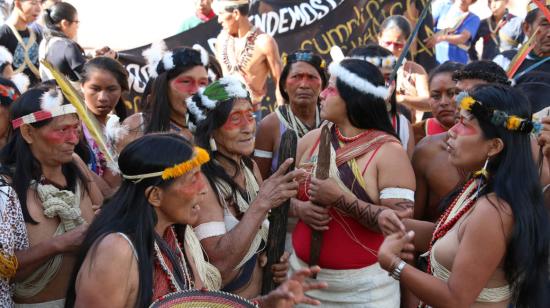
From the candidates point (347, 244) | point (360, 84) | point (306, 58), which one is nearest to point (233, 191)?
point (347, 244)

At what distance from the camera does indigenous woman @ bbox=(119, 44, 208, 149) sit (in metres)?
4.94

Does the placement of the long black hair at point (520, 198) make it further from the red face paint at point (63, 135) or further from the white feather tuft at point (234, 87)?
the red face paint at point (63, 135)

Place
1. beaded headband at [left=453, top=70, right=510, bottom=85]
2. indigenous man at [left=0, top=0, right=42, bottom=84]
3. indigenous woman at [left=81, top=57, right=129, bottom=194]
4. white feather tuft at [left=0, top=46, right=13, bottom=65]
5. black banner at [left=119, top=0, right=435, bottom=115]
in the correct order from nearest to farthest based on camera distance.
Answer: beaded headband at [left=453, top=70, right=510, bottom=85]
indigenous woman at [left=81, top=57, right=129, bottom=194]
white feather tuft at [left=0, top=46, right=13, bottom=65]
indigenous man at [left=0, top=0, right=42, bottom=84]
black banner at [left=119, top=0, right=435, bottom=115]

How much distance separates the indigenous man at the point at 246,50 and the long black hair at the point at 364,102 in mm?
3597

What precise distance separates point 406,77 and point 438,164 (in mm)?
2477

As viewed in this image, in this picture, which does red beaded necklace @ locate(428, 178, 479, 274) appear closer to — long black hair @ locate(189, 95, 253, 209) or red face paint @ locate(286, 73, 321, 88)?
long black hair @ locate(189, 95, 253, 209)

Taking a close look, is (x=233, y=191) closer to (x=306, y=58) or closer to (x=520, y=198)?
(x=520, y=198)

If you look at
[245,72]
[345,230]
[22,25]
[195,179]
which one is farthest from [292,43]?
[195,179]

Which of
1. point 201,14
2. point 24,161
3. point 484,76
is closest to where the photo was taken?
point 24,161

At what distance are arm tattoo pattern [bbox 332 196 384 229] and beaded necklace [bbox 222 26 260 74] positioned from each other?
4.15 meters

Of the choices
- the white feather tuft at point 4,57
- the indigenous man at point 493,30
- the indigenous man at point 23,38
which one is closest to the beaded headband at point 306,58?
the white feather tuft at point 4,57

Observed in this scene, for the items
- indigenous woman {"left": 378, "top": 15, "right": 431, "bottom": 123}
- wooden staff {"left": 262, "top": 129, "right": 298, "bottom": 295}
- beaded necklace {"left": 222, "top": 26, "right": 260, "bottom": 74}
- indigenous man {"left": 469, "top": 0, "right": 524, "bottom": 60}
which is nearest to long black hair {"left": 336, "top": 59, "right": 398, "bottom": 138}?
wooden staff {"left": 262, "top": 129, "right": 298, "bottom": 295}

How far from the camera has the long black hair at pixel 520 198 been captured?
3178mm

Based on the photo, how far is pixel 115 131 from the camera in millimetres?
4988
